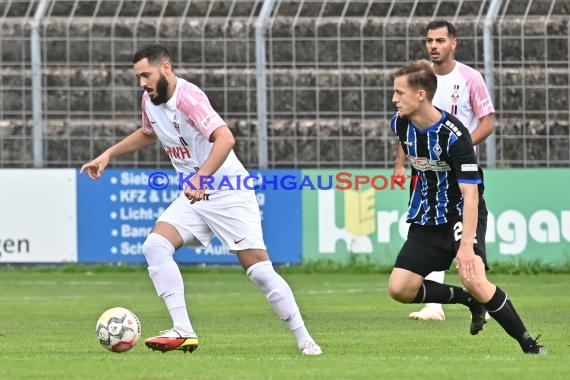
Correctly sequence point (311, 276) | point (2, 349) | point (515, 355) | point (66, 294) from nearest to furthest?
point (515, 355) < point (2, 349) < point (66, 294) < point (311, 276)

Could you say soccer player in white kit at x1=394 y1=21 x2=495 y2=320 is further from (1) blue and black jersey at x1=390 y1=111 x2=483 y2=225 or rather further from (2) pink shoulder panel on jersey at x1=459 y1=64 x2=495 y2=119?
(1) blue and black jersey at x1=390 y1=111 x2=483 y2=225

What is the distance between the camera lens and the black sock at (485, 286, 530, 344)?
9266mm

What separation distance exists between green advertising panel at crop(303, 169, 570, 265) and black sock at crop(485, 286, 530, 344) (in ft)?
31.0

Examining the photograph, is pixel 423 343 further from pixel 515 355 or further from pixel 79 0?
pixel 79 0

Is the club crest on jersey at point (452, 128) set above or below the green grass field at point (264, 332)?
above

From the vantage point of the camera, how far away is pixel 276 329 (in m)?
12.0

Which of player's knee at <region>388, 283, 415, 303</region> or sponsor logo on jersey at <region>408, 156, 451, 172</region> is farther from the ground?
sponsor logo on jersey at <region>408, 156, 451, 172</region>

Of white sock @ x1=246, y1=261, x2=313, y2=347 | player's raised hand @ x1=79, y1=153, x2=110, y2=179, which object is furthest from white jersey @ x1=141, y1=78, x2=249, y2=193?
white sock @ x1=246, y1=261, x2=313, y2=347

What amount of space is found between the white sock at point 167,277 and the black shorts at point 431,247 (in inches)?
53.3

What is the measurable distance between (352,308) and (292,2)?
5.88m

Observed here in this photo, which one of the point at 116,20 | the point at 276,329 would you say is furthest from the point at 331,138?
the point at 276,329

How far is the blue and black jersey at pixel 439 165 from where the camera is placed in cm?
920

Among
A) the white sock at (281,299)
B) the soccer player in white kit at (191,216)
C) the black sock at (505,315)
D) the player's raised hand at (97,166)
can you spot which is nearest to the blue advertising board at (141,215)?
the player's raised hand at (97,166)

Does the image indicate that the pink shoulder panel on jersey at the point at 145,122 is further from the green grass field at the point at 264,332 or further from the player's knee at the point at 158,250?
the green grass field at the point at 264,332
